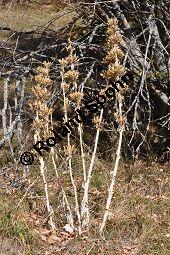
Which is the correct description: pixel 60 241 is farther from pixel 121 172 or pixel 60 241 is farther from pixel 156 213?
pixel 121 172

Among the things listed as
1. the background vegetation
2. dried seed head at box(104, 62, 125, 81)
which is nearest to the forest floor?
the background vegetation

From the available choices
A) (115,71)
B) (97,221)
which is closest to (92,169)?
(97,221)

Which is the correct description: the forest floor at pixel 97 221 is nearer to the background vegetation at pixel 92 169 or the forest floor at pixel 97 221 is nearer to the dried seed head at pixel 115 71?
the background vegetation at pixel 92 169

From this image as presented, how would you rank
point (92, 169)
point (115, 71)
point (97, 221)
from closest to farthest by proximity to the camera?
point (115, 71) < point (97, 221) < point (92, 169)

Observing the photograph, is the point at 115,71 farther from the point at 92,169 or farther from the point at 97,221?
the point at 97,221

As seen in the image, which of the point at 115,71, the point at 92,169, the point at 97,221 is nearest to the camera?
the point at 115,71

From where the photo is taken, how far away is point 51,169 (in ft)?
19.5

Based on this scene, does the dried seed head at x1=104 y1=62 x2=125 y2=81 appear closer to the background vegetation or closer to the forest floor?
the background vegetation

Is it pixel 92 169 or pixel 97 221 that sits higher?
pixel 92 169

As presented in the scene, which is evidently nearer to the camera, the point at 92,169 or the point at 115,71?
the point at 115,71

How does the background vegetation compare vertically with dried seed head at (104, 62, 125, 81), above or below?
below

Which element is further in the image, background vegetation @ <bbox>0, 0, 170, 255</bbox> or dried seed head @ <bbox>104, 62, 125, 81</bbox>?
background vegetation @ <bbox>0, 0, 170, 255</bbox>

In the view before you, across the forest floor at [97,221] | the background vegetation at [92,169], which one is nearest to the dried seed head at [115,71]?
the background vegetation at [92,169]

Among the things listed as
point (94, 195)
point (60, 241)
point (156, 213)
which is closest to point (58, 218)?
point (60, 241)
